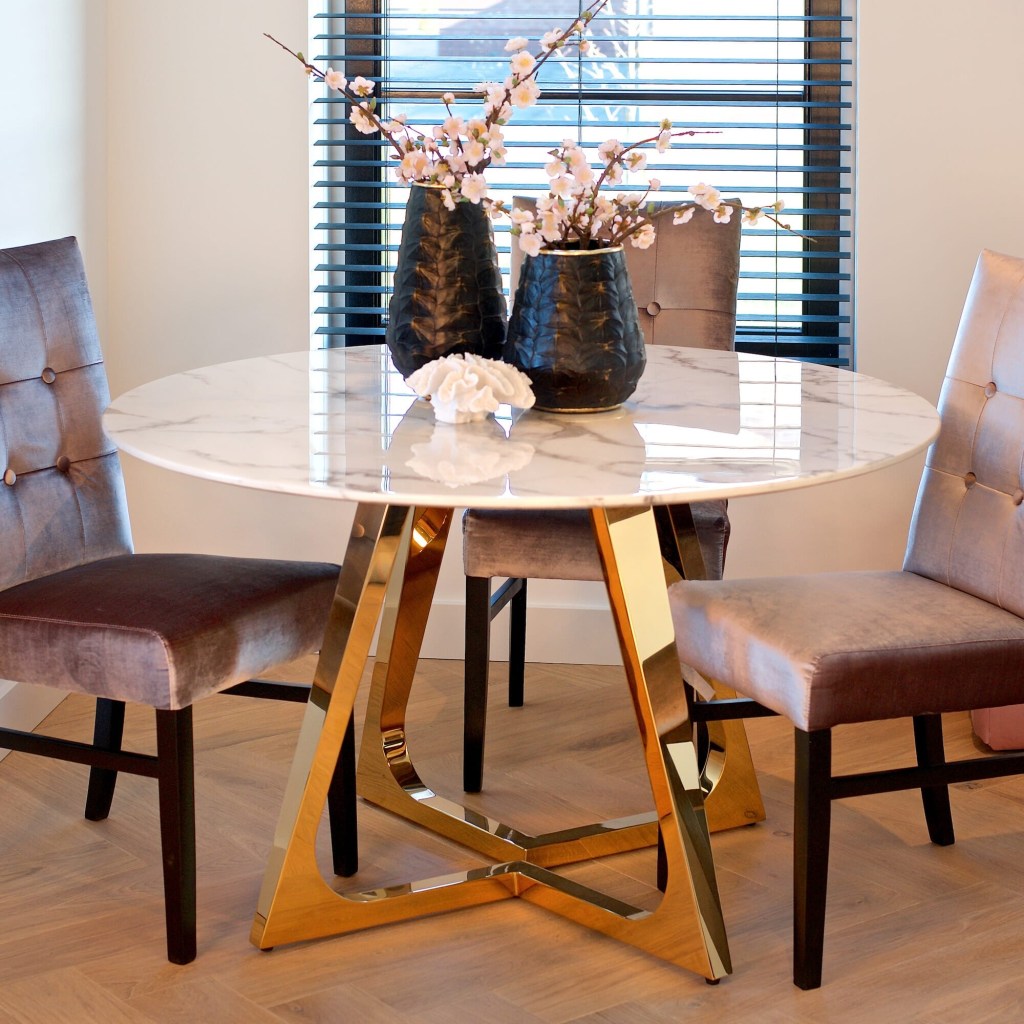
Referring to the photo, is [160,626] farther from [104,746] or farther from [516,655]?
[516,655]

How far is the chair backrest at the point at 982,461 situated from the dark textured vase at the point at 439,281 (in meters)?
0.72

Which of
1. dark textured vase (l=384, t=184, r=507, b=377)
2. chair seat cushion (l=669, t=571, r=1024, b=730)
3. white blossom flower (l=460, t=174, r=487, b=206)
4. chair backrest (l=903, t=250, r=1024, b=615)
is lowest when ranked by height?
chair seat cushion (l=669, t=571, r=1024, b=730)

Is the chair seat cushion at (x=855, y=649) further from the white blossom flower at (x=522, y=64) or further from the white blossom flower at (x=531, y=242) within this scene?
the white blossom flower at (x=522, y=64)

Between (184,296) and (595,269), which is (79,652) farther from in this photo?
(184,296)

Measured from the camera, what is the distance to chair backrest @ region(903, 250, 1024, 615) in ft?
6.46

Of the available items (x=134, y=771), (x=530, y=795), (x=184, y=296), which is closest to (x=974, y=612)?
(x=530, y=795)

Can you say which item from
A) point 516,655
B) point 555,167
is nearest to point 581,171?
point 555,167

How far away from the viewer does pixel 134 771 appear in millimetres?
1876

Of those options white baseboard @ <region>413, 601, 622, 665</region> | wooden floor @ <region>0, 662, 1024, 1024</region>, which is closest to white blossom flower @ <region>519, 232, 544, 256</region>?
wooden floor @ <region>0, 662, 1024, 1024</region>

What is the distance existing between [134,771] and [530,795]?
79cm

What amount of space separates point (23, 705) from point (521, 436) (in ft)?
4.54

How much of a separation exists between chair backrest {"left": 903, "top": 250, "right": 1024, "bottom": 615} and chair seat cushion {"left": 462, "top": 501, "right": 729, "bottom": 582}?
32 cm

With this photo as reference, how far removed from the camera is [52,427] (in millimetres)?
2119

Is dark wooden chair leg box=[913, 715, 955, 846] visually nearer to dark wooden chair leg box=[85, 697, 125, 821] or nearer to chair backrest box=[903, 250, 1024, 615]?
chair backrest box=[903, 250, 1024, 615]
